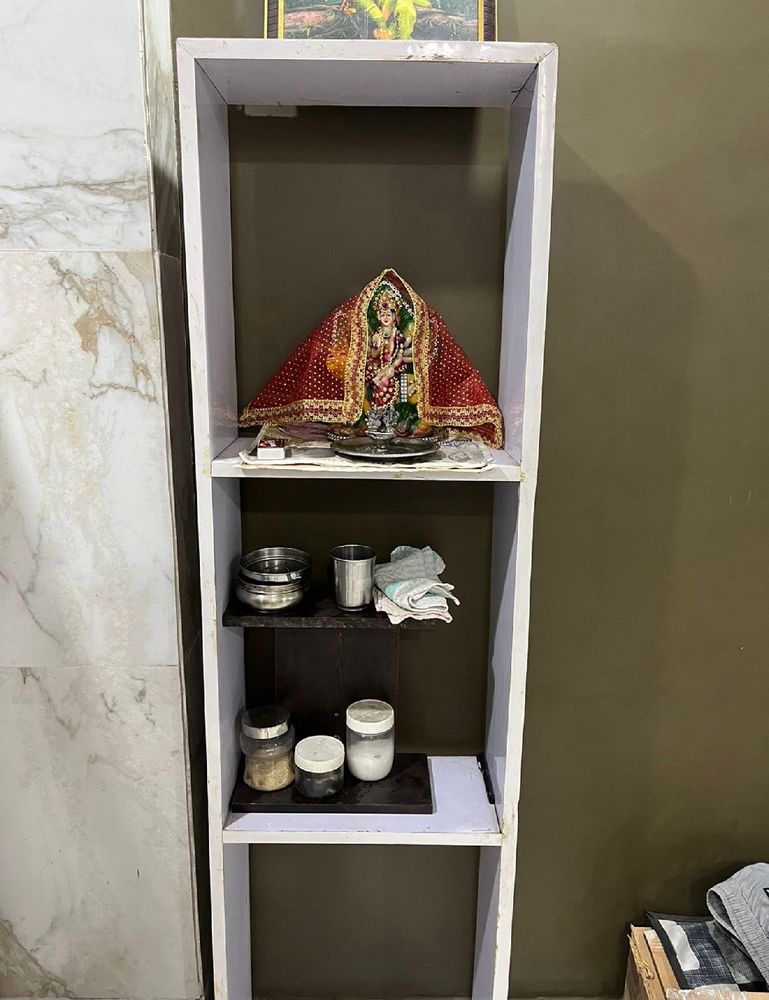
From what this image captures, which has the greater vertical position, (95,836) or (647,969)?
(95,836)

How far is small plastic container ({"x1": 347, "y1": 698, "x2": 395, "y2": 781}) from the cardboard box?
0.68 metres

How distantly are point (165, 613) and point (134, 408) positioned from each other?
0.35 m

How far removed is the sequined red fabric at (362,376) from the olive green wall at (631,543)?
0.60 feet

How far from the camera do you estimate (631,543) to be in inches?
57.9

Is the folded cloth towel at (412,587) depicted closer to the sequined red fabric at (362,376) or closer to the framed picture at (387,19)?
the sequined red fabric at (362,376)

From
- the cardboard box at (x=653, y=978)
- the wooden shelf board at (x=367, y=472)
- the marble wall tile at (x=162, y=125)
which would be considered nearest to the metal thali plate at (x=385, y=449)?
the wooden shelf board at (x=367, y=472)

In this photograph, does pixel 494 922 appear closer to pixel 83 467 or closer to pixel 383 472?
pixel 383 472

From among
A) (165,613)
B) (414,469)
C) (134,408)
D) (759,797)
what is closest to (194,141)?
(134,408)

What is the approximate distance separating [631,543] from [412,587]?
0.49 meters

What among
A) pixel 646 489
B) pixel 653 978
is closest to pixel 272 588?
pixel 646 489

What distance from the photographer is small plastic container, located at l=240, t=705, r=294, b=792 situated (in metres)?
1.30

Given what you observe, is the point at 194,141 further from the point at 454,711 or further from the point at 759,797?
the point at 759,797

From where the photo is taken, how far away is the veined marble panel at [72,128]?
112 centimetres

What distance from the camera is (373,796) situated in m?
1.31
